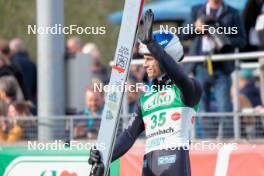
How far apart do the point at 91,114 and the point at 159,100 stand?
13.1 ft

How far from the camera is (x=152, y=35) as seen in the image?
6.92 metres

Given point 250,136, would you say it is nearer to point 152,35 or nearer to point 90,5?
point 152,35

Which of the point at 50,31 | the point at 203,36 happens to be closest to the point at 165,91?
the point at 50,31

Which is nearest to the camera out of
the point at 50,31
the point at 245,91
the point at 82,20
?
the point at 50,31

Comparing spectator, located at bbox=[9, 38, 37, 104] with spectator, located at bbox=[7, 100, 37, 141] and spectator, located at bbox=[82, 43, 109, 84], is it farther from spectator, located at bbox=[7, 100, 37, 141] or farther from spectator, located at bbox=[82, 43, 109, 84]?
spectator, located at bbox=[7, 100, 37, 141]

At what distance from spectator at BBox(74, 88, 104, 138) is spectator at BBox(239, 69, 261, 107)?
1.90m

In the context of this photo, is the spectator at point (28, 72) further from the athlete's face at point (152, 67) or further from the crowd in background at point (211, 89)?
the athlete's face at point (152, 67)

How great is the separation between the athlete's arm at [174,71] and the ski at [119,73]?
1.03 ft

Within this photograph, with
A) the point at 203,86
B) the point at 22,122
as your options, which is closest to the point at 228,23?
the point at 203,86

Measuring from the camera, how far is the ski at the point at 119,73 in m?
7.16

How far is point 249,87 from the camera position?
12.2m

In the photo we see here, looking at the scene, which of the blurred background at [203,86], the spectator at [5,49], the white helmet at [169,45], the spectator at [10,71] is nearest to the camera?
the white helmet at [169,45]

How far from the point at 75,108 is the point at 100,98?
0.93m

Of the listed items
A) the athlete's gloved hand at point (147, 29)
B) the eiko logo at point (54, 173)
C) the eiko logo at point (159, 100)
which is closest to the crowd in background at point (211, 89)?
the eiko logo at point (54, 173)
